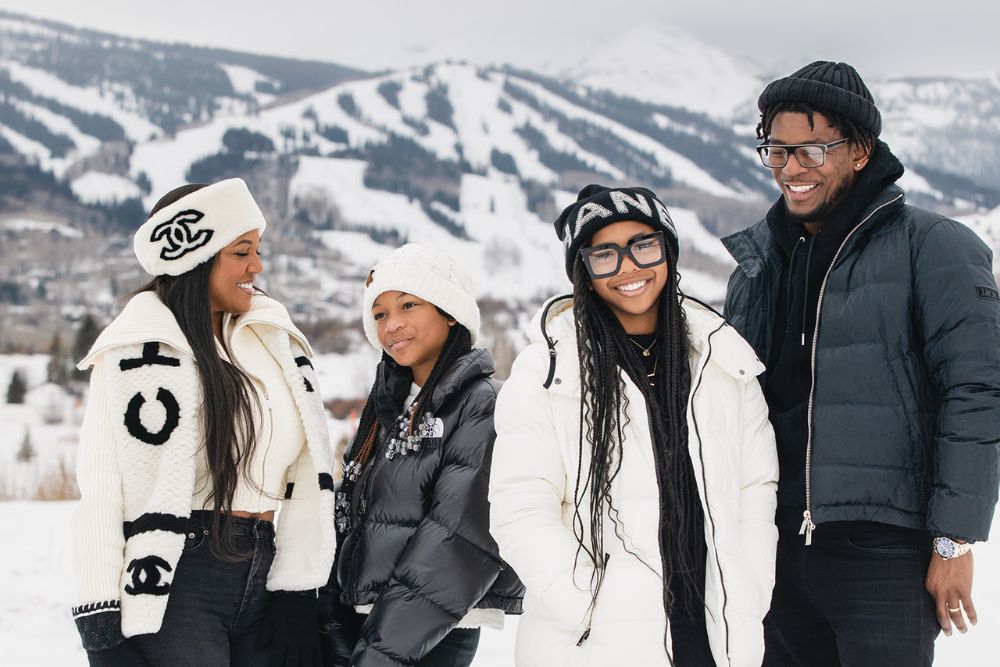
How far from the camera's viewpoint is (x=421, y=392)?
2898mm

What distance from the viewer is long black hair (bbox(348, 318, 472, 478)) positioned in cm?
288

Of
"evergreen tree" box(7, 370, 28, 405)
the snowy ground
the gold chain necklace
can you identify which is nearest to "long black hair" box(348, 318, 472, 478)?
the gold chain necklace

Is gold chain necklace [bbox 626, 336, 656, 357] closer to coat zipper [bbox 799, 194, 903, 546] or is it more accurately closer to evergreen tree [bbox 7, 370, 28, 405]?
coat zipper [bbox 799, 194, 903, 546]

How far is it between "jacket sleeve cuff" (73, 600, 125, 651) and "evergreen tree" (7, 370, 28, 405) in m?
54.2

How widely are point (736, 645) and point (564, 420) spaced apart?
751 millimetres

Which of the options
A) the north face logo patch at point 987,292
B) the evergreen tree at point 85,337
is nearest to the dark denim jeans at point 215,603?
the north face logo patch at point 987,292

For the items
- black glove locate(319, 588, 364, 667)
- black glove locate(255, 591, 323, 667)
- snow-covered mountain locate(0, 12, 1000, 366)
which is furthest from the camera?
snow-covered mountain locate(0, 12, 1000, 366)

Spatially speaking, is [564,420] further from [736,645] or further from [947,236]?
Answer: [947,236]

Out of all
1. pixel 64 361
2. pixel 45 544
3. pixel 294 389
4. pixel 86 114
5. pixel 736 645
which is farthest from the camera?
pixel 86 114

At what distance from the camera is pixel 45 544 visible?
19.3 feet

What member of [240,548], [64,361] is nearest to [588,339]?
[240,548]

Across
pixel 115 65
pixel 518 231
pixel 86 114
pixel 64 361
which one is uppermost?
pixel 115 65

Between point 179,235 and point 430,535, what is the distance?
1210 mm

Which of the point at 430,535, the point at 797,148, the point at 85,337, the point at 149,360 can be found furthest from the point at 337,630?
the point at 85,337
